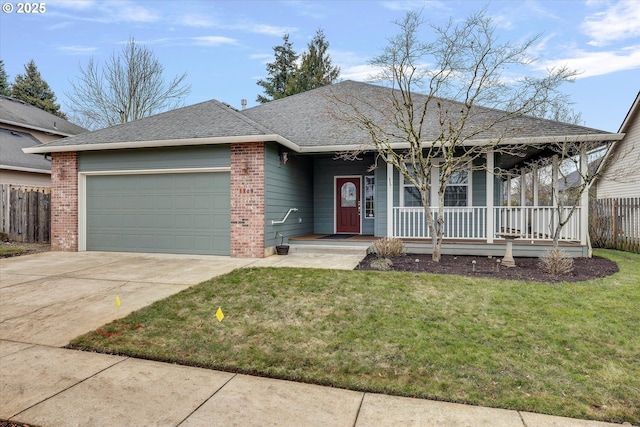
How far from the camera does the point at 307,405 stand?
2697 millimetres

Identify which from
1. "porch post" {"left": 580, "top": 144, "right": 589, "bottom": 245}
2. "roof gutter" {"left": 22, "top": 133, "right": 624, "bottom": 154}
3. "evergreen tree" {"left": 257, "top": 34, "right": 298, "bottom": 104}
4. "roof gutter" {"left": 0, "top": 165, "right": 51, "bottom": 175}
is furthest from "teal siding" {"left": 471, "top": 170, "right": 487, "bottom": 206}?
"evergreen tree" {"left": 257, "top": 34, "right": 298, "bottom": 104}

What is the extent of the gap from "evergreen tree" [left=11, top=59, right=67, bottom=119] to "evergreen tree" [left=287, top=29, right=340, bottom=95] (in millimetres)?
18807

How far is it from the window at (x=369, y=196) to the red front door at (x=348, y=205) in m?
0.24

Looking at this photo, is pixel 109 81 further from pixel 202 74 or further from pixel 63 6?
pixel 63 6

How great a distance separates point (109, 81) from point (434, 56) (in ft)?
64.5

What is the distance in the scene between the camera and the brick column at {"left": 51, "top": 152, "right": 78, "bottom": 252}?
10258 millimetres

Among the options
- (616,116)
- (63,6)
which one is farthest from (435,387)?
(616,116)

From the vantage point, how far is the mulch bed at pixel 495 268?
6547 millimetres

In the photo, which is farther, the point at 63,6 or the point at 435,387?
the point at 63,6

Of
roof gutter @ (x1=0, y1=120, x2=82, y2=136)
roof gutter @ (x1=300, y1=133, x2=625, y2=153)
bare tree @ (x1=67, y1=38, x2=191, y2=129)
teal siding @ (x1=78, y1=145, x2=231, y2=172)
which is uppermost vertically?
bare tree @ (x1=67, y1=38, x2=191, y2=129)

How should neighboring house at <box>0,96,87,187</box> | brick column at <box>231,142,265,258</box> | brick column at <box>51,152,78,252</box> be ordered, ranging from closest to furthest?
brick column at <box>231,142,265,258</box>, brick column at <box>51,152,78,252</box>, neighboring house at <box>0,96,87,187</box>

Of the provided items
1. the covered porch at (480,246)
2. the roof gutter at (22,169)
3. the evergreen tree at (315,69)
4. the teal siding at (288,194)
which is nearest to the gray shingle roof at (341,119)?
the teal siding at (288,194)

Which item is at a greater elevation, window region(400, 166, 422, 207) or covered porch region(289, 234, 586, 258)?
window region(400, 166, 422, 207)

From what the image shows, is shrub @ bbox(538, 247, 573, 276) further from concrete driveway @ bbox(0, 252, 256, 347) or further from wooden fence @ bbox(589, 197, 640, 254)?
concrete driveway @ bbox(0, 252, 256, 347)
